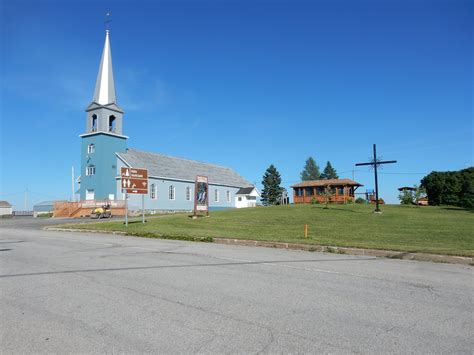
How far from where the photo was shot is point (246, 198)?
219 feet

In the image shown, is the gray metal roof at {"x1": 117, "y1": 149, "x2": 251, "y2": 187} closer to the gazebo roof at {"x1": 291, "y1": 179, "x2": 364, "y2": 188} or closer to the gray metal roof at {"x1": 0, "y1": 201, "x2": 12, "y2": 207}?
the gazebo roof at {"x1": 291, "y1": 179, "x2": 364, "y2": 188}

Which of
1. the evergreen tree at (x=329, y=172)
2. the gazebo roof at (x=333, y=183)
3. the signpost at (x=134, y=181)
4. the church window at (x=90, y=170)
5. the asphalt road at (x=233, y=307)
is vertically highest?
the evergreen tree at (x=329, y=172)

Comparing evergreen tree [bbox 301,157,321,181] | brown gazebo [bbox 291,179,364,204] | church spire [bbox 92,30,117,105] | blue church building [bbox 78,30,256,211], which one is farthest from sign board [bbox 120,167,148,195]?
evergreen tree [bbox 301,157,321,181]

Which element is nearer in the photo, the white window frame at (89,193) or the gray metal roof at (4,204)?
the white window frame at (89,193)

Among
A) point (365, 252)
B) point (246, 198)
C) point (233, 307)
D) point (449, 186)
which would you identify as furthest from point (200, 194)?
point (449, 186)

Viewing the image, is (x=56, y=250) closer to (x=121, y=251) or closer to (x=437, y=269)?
(x=121, y=251)

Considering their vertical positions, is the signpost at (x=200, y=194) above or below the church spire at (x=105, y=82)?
below

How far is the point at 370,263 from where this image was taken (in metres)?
10.7

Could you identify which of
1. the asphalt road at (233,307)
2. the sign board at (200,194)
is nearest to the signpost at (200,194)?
the sign board at (200,194)

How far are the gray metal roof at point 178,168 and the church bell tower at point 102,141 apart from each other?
185 centimetres

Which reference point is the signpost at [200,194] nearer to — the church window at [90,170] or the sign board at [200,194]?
the sign board at [200,194]

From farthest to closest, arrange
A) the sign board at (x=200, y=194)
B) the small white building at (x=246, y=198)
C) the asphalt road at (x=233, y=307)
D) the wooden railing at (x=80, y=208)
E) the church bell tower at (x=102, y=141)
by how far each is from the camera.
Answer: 1. the small white building at (x=246, y=198)
2. the church bell tower at (x=102, y=141)
3. the wooden railing at (x=80, y=208)
4. the sign board at (x=200, y=194)
5. the asphalt road at (x=233, y=307)

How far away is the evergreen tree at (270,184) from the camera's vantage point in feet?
336

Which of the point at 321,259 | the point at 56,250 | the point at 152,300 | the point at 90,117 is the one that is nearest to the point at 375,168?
the point at 321,259
